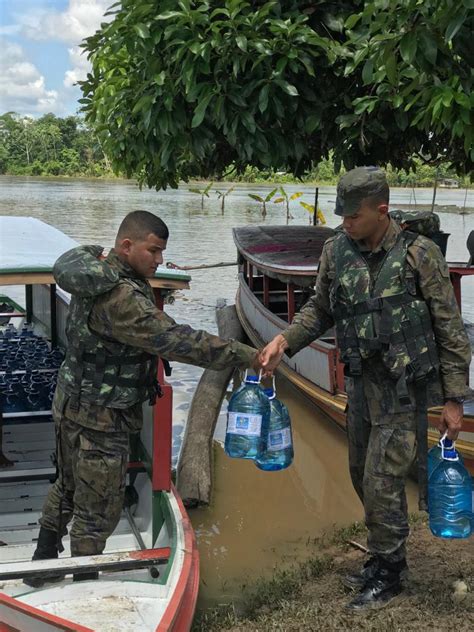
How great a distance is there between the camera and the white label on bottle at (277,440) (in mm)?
4148

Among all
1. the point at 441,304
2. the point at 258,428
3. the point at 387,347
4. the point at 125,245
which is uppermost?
the point at 125,245

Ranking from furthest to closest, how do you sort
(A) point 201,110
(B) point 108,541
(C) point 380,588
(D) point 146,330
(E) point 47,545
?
(A) point 201,110 → (B) point 108,541 → (C) point 380,588 → (E) point 47,545 → (D) point 146,330

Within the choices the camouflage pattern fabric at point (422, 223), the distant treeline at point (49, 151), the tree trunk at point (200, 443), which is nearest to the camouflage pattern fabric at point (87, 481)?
the tree trunk at point (200, 443)

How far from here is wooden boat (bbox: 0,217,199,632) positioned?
342cm

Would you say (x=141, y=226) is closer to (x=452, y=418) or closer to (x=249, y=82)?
(x=452, y=418)

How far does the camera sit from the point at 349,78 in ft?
23.3

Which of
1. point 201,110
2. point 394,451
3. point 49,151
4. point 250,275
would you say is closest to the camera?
point 394,451

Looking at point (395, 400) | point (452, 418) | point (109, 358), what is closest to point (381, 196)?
point (395, 400)

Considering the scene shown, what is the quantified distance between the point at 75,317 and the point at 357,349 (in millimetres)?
1460

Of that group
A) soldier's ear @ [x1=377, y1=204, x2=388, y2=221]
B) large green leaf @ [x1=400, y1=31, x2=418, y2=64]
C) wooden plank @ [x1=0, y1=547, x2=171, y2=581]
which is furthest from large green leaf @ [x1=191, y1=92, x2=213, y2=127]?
wooden plank @ [x1=0, y1=547, x2=171, y2=581]

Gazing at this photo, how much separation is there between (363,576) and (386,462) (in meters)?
0.92

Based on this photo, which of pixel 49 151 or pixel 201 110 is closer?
pixel 201 110

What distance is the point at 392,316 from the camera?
12.2 ft

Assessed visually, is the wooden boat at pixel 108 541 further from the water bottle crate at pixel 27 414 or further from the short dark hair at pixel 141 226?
the short dark hair at pixel 141 226
